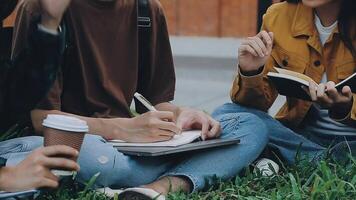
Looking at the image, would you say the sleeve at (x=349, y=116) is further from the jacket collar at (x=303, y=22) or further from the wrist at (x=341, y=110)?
the jacket collar at (x=303, y=22)

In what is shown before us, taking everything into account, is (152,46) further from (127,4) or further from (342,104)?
(342,104)

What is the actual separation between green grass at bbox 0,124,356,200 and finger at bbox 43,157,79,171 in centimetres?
40

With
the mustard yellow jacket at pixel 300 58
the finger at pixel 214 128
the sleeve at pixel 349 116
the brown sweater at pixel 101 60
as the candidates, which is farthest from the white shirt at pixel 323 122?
the brown sweater at pixel 101 60

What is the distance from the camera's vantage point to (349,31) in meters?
4.36

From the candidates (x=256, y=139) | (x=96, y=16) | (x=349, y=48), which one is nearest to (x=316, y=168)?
(x=256, y=139)

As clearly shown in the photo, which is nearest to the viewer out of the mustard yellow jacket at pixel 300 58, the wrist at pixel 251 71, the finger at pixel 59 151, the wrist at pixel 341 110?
the finger at pixel 59 151

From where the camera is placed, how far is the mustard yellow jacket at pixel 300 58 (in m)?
4.32

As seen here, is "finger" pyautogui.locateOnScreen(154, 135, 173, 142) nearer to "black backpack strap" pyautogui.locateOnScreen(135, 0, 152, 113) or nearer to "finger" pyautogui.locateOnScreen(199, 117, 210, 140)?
"finger" pyautogui.locateOnScreen(199, 117, 210, 140)

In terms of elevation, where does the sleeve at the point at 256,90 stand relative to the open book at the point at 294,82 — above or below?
below

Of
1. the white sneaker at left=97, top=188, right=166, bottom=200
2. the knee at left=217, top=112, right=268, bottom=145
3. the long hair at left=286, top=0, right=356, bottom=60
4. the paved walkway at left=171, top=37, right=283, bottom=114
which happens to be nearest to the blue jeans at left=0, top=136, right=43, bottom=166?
the white sneaker at left=97, top=188, right=166, bottom=200

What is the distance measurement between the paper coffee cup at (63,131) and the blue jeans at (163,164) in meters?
0.46

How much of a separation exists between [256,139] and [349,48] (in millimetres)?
635


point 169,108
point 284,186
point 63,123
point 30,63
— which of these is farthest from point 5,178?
point 284,186

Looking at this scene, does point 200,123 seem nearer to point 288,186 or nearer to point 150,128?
point 150,128
